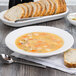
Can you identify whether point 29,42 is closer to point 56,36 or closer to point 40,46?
point 40,46

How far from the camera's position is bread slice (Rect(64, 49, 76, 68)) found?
1558 millimetres

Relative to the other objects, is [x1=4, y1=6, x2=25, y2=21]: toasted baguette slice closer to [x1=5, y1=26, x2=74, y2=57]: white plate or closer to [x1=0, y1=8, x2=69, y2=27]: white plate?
[x1=0, y1=8, x2=69, y2=27]: white plate

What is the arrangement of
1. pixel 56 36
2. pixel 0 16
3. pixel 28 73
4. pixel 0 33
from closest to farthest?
pixel 28 73 → pixel 56 36 → pixel 0 33 → pixel 0 16

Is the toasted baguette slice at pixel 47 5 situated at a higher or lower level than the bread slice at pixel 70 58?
lower

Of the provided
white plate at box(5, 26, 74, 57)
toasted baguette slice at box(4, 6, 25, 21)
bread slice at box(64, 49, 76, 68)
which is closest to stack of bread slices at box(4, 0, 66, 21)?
toasted baguette slice at box(4, 6, 25, 21)

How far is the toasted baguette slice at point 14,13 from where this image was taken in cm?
243

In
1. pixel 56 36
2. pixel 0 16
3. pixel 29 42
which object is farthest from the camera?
pixel 0 16

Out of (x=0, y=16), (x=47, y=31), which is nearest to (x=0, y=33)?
(x=0, y=16)

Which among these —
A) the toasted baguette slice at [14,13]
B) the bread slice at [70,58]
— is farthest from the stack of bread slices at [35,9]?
the bread slice at [70,58]

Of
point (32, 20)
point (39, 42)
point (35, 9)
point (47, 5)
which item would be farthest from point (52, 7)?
point (39, 42)

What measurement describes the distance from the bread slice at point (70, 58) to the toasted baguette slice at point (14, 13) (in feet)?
2.94

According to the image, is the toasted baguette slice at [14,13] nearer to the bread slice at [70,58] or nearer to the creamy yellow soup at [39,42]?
the creamy yellow soup at [39,42]

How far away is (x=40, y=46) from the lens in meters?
1.74

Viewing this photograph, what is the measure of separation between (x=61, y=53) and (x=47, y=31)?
1.13 ft
